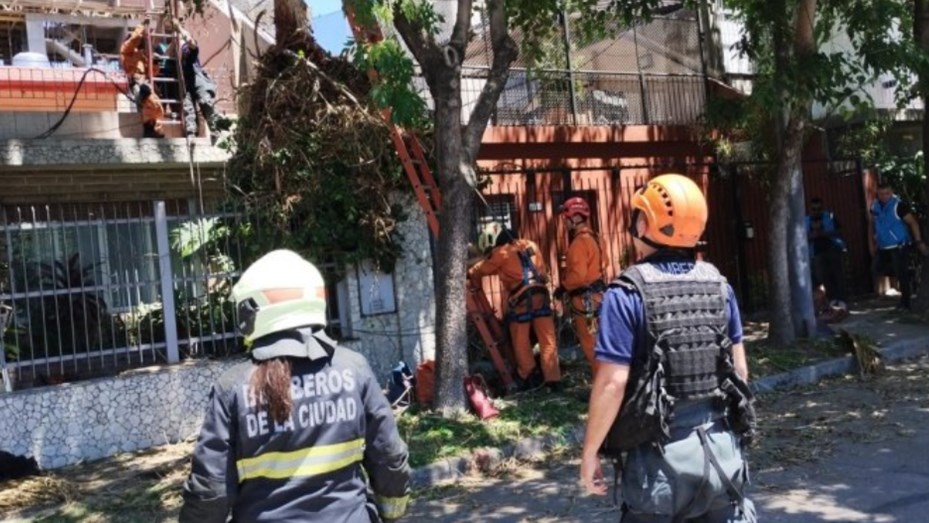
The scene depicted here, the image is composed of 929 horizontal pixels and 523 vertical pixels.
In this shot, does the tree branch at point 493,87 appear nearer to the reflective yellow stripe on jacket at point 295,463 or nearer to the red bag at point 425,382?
the red bag at point 425,382

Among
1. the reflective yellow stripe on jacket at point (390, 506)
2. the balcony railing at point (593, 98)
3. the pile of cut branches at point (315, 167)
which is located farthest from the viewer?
the balcony railing at point (593, 98)

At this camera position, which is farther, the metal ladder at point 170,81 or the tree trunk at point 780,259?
the tree trunk at point 780,259

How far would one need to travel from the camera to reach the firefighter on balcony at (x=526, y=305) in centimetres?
880

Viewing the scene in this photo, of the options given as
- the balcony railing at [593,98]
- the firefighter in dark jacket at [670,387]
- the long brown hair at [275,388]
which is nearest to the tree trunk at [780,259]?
the balcony railing at [593,98]

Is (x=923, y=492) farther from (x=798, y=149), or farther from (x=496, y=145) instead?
(x=496, y=145)

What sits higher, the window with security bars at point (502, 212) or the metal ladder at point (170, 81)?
the metal ladder at point (170, 81)

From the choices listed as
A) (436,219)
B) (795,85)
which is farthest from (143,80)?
(795,85)

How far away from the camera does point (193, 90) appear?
30.9ft

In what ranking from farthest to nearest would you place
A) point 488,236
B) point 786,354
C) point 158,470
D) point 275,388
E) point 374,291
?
point 488,236 < point 786,354 < point 374,291 < point 158,470 < point 275,388

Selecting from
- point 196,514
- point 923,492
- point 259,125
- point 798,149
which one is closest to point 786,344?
point 798,149

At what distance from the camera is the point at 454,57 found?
7863 millimetres

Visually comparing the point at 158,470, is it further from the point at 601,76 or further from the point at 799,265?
the point at 601,76

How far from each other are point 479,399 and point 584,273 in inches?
66.7

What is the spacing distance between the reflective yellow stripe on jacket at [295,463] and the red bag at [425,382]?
18.5 ft
